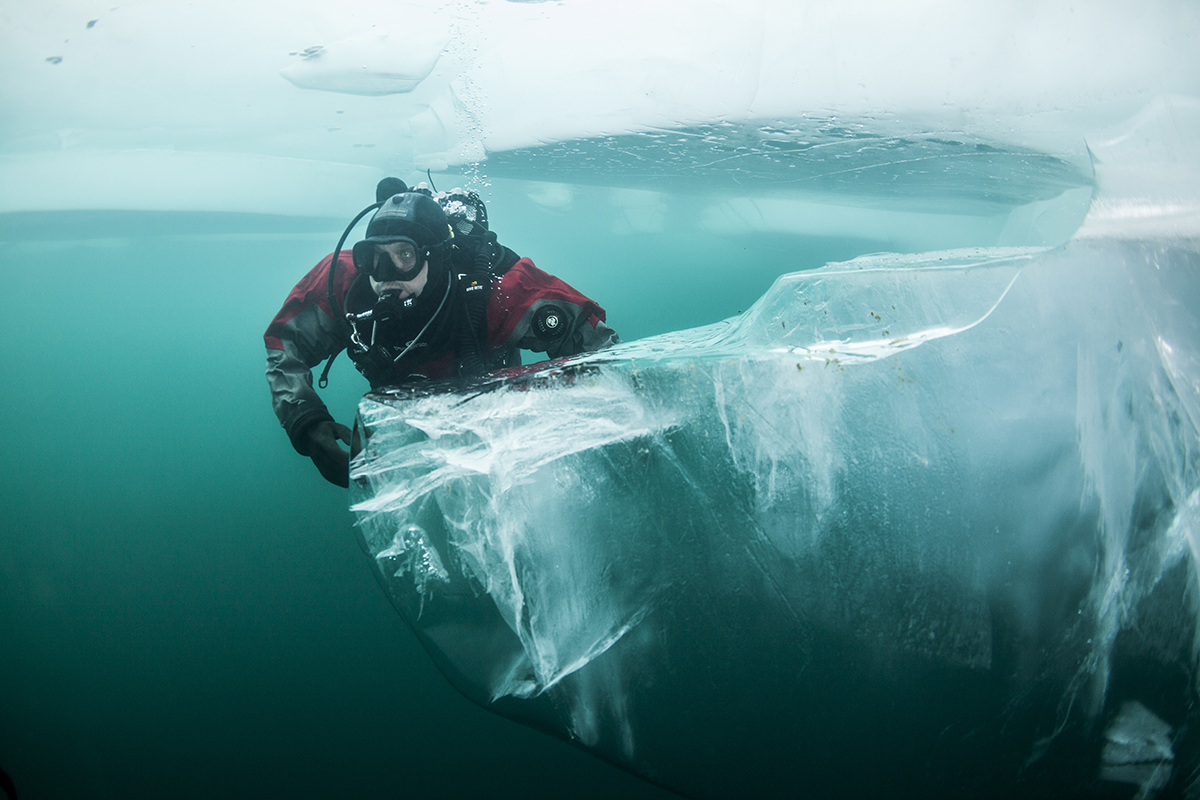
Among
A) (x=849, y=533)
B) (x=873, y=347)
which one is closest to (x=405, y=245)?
(x=873, y=347)

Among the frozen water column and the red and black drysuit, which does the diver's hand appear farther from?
the frozen water column

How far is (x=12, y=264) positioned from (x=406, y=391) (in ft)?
27.3

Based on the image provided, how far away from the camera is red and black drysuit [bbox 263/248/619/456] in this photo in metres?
2.07

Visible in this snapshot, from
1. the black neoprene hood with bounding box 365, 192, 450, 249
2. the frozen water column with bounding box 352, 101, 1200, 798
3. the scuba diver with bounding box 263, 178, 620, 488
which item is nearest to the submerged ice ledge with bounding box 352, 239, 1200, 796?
the frozen water column with bounding box 352, 101, 1200, 798

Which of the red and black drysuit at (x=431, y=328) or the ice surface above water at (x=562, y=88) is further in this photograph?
the ice surface above water at (x=562, y=88)

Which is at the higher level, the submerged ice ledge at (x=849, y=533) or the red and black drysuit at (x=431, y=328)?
the red and black drysuit at (x=431, y=328)

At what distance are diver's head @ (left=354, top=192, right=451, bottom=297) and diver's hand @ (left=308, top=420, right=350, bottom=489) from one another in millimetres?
590

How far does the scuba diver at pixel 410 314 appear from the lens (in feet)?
6.49

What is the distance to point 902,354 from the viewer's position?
131 centimetres

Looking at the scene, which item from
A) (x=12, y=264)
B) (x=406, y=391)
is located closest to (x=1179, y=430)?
(x=406, y=391)

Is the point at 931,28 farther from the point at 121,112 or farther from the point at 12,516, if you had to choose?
the point at 12,516

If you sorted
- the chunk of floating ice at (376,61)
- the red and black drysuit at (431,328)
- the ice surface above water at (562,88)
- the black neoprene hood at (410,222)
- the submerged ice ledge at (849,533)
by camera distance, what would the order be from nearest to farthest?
the submerged ice ledge at (849,533)
the black neoprene hood at (410,222)
the red and black drysuit at (431,328)
the ice surface above water at (562,88)
the chunk of floating ice at (376,61)

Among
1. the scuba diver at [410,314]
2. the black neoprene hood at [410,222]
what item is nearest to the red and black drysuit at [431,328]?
the scuba diver at [410,314]

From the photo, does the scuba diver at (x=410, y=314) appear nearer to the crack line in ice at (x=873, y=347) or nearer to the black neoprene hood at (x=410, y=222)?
the black neoprene hood at (x=410, y=222)
